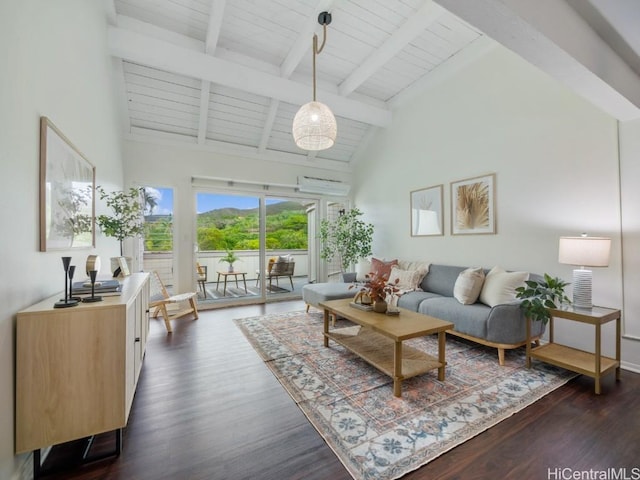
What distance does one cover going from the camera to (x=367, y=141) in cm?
573

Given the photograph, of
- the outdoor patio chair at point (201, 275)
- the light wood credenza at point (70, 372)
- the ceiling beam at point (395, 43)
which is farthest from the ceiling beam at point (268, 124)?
the light wood credenza at point (70, 372)

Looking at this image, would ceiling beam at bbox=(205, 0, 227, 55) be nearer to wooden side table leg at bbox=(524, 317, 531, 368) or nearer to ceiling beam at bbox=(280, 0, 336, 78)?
ceiling beam at bbox=(280, 0, 336, 78)

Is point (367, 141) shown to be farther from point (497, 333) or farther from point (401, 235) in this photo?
point (497, 333)

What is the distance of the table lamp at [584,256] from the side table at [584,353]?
0.12 meters

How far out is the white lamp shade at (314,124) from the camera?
285 centimetres

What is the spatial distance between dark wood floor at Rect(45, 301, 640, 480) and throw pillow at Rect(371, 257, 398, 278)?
2.53 m

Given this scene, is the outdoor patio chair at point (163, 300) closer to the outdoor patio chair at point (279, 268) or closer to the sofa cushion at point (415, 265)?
the outdoor patio chair at point (279, 268)

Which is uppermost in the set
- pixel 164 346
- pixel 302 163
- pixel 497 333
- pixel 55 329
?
pixel 302 163

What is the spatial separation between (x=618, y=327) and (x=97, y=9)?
18.3 ft

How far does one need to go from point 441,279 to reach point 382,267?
1.00m

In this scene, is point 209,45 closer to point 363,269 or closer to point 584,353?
point 363,269

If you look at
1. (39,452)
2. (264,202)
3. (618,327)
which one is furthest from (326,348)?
(264,202)

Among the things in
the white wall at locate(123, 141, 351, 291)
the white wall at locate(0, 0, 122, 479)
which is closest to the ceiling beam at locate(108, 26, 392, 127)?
the white wall at locate(0, 0, 122, 479)

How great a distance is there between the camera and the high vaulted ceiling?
3188mm
